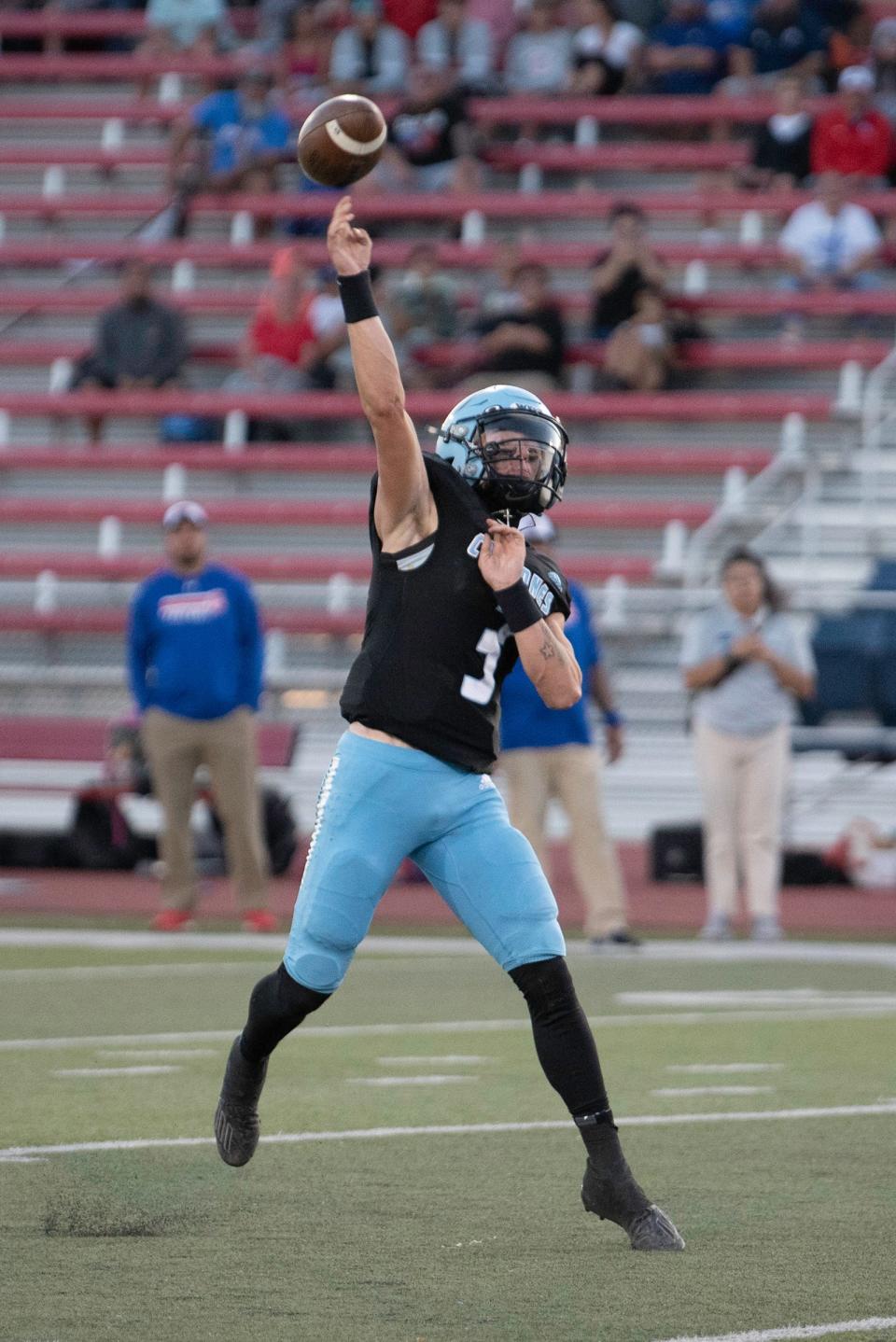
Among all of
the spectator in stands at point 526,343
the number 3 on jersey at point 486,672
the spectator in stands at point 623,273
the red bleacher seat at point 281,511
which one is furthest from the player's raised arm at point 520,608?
the spectator in stands at point 623,273

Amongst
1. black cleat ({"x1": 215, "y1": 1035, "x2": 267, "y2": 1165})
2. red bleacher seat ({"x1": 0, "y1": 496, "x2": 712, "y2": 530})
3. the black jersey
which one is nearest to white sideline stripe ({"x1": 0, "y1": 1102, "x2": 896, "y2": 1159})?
black cleat ({"x1": 215, "y1": 1035, "x2": 267, "y2": 1165})

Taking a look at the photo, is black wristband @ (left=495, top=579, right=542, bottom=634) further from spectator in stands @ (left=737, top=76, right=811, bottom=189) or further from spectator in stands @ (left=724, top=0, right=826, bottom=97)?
spectator in stands @ (left=724, top=0, right=826, bottom=97)

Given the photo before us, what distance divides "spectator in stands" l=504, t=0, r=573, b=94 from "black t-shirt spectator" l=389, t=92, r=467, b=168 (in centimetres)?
87

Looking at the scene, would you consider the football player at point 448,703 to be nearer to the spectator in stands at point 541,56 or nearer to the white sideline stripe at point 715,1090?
the white sideline stripe at point 715,1090

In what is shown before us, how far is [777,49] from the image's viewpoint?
21.3 meters

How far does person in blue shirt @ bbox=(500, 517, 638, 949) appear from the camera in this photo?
11570 millimetres

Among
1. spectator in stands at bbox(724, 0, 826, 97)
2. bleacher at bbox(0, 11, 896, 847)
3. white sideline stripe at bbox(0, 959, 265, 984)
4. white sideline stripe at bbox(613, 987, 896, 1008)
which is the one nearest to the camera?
white sideline stripe at bbox(613, 987, 896, 1008)

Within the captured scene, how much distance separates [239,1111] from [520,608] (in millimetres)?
1318

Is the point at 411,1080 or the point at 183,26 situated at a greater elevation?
the point at 183,26

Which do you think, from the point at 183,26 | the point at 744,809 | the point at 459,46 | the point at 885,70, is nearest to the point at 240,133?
the point at 459,46

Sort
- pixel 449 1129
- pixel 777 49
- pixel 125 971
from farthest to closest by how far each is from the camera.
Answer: pixel 777 49
pixel 125 971
pixel 449 1129

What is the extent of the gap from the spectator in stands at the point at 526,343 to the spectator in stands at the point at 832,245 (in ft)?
7.04

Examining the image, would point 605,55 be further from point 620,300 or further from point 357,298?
point 357,298

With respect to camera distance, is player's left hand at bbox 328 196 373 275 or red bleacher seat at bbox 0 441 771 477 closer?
player's left hand at bbox 328 196 373 275
